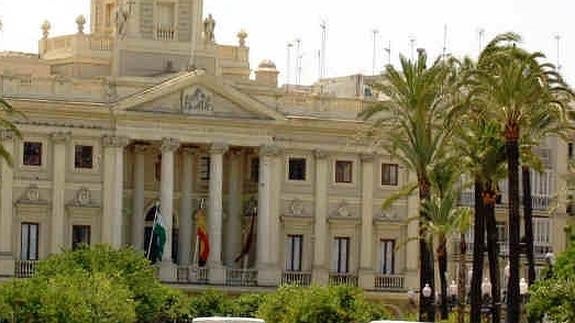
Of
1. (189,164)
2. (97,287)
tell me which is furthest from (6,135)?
(97,287)

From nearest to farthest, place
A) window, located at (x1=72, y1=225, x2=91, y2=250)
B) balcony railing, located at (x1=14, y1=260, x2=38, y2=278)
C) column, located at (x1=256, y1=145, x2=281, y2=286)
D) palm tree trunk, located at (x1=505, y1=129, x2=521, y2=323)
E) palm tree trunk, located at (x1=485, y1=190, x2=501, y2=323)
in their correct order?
palm tree trunk, located at (x1=505, y1=129, x2=521, y2=323) → palm tree trunk, located at (x1=485, y1=190, x2=501, y2=323) → balcony railing, located at (x1=14, y1=260, x2=38, y2=278) → window, located at (x1=72, y1=225, x2=91, y2=250) → column, located at (x1=256, y1=145, x2=281, y2=286)

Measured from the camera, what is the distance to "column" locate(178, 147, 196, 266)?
13400cm

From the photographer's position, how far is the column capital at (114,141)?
12975 centimetres

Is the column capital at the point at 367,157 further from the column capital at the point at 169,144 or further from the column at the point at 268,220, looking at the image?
the column capital at the point at 169,144

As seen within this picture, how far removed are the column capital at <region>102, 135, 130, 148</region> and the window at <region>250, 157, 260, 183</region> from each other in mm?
8227

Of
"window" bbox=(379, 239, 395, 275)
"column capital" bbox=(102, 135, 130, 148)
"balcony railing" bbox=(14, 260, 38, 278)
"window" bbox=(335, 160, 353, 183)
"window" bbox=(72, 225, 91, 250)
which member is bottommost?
"balcony railing" bbox=(14, 260, 38, 278)

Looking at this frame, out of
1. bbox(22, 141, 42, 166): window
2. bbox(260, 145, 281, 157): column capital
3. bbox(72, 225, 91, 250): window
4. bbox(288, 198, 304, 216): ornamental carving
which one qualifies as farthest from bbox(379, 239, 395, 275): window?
bbox(22, 141, 42, 166): window

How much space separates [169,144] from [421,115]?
97.4 feet

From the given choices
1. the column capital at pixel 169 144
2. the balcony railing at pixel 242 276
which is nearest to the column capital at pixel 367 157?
the balcony railing at pixel 242 276

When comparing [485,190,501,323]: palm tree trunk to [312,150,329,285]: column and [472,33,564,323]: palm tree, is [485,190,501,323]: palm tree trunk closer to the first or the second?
[472,33,564,323]: palm tree

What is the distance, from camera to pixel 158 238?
5123 inches

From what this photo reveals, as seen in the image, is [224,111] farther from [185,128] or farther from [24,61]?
[24,61]

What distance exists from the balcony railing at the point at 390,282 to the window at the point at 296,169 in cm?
639

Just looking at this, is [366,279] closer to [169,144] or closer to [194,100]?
[169,144]
